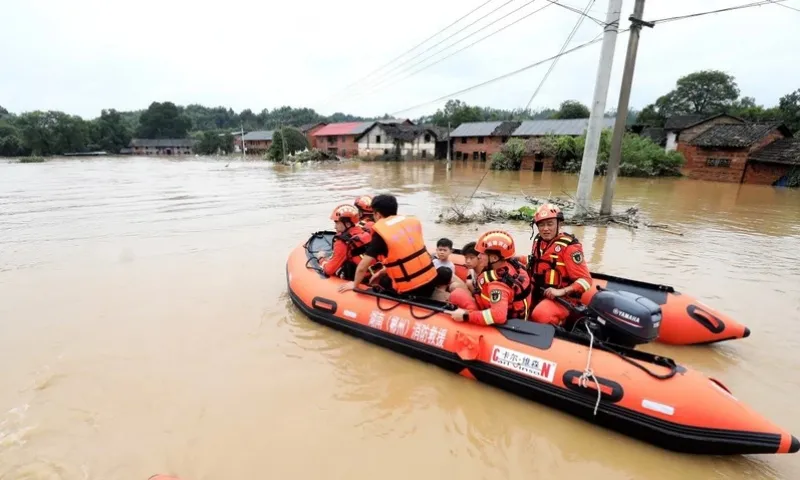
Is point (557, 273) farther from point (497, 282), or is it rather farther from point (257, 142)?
point (257, 142)

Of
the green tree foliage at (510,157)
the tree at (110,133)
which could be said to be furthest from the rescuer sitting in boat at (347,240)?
the tree at (110,133)

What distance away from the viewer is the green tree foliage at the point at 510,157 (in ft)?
90.5

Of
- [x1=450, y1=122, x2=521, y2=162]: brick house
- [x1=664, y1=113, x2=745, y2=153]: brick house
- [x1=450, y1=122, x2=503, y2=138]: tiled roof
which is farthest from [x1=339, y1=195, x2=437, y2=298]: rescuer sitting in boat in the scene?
[x1=450, y1=122, x2=503, y2=138]: tiled roof

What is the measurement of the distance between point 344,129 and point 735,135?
3416cm

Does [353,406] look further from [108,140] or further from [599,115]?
[108,140]

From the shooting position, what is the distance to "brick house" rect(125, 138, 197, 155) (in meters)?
62.6

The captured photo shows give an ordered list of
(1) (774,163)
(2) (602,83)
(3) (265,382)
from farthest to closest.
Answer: (1) (774,163), (2) (602,83), (3) (265,382)

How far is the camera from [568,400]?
9.75 feet

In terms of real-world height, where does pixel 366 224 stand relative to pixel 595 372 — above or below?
above

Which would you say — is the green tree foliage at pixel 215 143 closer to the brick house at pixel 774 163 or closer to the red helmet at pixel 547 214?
the brick house at pixel 774 163

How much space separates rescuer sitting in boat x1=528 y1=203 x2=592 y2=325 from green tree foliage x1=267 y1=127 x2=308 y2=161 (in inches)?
1355

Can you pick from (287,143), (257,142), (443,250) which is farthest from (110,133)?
(443,250)

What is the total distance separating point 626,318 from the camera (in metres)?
2.98

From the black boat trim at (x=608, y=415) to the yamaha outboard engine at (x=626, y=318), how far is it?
526 millimetres
